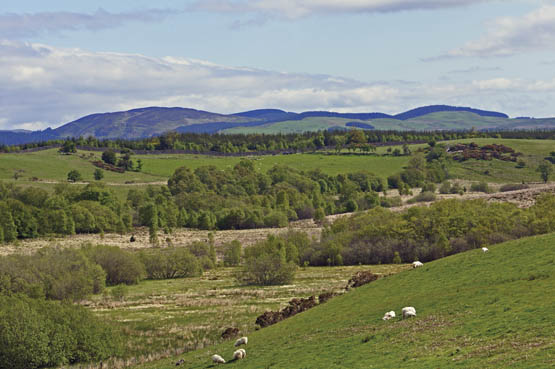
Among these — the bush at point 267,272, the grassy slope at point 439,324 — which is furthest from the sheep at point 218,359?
the bush at point 267,272

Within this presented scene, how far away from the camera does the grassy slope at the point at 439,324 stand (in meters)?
20.0

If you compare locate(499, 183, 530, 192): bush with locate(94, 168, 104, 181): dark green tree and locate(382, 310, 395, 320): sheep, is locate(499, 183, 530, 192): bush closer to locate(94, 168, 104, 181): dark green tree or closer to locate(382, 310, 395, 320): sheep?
locate(94, 168, 104, 181): dark green tree

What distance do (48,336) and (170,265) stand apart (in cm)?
4051

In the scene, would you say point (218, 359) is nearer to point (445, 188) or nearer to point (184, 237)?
point (184, 237)

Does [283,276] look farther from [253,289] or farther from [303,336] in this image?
[303,336]

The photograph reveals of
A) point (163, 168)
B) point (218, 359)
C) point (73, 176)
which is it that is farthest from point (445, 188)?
point (218, 359)

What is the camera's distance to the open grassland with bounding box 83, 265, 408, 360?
1633 inches

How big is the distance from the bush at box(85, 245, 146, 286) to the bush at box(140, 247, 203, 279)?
430cm

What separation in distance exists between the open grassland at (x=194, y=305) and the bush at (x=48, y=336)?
8.19 feet

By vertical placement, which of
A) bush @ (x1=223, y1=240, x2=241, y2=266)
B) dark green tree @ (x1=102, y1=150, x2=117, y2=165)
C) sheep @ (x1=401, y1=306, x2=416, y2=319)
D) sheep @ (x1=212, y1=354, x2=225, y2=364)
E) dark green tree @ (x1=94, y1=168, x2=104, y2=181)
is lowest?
bush @ (x1=223, y1=240, x2=241, y2=266)

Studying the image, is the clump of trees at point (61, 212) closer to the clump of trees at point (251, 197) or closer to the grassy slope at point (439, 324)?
the clump of trees at point (251, 197)

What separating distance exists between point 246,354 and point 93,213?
9183 cm

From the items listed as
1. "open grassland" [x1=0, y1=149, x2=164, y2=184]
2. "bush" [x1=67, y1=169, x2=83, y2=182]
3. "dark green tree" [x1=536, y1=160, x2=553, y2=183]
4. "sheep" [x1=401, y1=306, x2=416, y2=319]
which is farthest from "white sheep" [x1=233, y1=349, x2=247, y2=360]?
"dark green tree" [x1=536, y1=160, x2=553, y2=183]

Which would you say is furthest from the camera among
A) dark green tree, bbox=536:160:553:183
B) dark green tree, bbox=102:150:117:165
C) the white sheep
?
dark green tree, bbox=102:150:117:165
